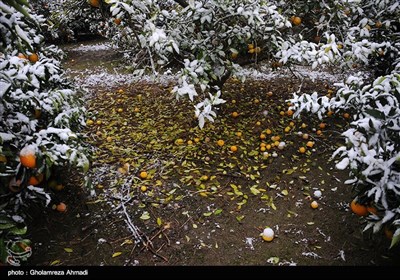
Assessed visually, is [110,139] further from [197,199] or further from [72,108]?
[197,199]

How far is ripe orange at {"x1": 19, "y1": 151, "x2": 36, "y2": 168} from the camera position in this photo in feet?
6.31

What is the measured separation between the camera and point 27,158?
75.7 inches

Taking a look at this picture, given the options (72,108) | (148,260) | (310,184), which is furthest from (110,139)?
(310,184)

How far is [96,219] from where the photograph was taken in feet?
8.82

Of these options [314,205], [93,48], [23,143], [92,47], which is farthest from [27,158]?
[92,47]

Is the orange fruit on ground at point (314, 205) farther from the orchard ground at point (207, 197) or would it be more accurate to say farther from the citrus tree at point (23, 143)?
the citrus tree at point (23, 143)

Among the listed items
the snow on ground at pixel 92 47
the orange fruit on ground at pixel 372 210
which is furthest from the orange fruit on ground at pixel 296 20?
the snow on ground at pixel 92 47

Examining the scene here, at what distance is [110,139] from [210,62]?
5.17 feet

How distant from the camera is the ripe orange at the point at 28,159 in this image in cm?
192

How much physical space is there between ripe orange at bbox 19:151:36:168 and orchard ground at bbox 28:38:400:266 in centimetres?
83

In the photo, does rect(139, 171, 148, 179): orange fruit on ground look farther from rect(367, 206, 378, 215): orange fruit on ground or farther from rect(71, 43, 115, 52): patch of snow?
rect(71, 43, 115, 52): patch of snow

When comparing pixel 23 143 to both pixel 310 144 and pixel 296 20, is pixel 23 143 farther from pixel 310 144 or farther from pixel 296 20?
pixel 296 20

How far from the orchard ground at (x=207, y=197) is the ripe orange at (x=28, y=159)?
834 mm

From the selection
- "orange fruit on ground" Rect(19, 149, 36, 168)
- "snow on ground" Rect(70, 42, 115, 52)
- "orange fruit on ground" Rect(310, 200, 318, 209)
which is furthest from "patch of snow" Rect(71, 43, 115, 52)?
"orange fruit on ground" Rect(310, 200, 318, 209)
